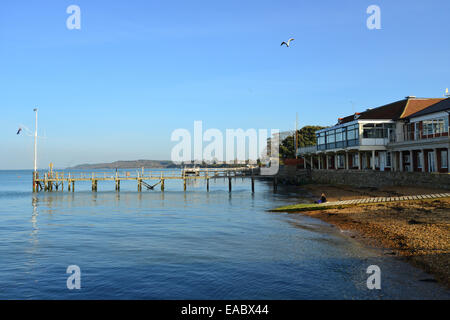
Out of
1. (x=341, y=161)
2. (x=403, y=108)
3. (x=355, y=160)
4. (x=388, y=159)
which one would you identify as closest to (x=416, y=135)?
(x=388, y=159)

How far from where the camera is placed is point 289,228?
21047 millimetres

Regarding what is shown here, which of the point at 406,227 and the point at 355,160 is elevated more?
the point at 355,160

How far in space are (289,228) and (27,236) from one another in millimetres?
15551

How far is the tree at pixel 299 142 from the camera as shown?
299 ft

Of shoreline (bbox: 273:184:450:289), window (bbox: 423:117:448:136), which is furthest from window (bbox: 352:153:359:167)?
shoreline (bbox: 273:184:450:289)

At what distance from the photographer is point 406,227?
18172 millimetres

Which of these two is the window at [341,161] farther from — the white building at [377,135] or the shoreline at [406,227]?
the shoreline at [406,227]

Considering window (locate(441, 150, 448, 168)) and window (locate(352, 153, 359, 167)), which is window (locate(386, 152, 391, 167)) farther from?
window (locate(441, 150, 448, 168))

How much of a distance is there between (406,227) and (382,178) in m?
21.3

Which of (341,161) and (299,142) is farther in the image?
(299,142)

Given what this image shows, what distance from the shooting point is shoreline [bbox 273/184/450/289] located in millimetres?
12789

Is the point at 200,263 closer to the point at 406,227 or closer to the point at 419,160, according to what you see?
the point at 406,227
